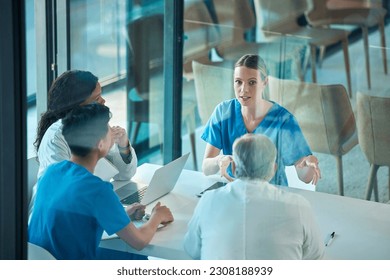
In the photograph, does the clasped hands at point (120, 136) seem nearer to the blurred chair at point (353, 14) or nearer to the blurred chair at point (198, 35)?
the blurred chair at point (198, 35)

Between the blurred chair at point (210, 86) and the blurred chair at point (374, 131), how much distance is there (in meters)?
0.32

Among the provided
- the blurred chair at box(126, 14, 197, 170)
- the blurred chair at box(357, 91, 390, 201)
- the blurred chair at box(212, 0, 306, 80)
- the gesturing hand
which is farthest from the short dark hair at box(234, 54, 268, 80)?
the gesturing hand

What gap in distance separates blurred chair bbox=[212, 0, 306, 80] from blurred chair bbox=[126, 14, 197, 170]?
0.24 m

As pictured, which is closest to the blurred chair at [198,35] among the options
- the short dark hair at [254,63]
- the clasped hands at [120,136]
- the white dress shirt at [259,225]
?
the short dark hair at [254,63]

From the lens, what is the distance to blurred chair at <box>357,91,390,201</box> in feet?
6.08

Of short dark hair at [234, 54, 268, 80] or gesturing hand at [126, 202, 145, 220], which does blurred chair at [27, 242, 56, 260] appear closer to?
gesturing hand at [126, 202, 145, 220]

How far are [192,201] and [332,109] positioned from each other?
1.40 ft

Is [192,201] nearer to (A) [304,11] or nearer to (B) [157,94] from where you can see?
(B) [157,94]

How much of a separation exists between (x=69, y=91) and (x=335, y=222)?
2.55 ft

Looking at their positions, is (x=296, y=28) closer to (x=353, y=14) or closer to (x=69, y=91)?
(x=353, y=14)

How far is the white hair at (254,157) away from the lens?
6.23ft

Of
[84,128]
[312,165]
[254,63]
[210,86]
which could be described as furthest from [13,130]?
[312,165]

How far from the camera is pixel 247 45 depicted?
199 cm
